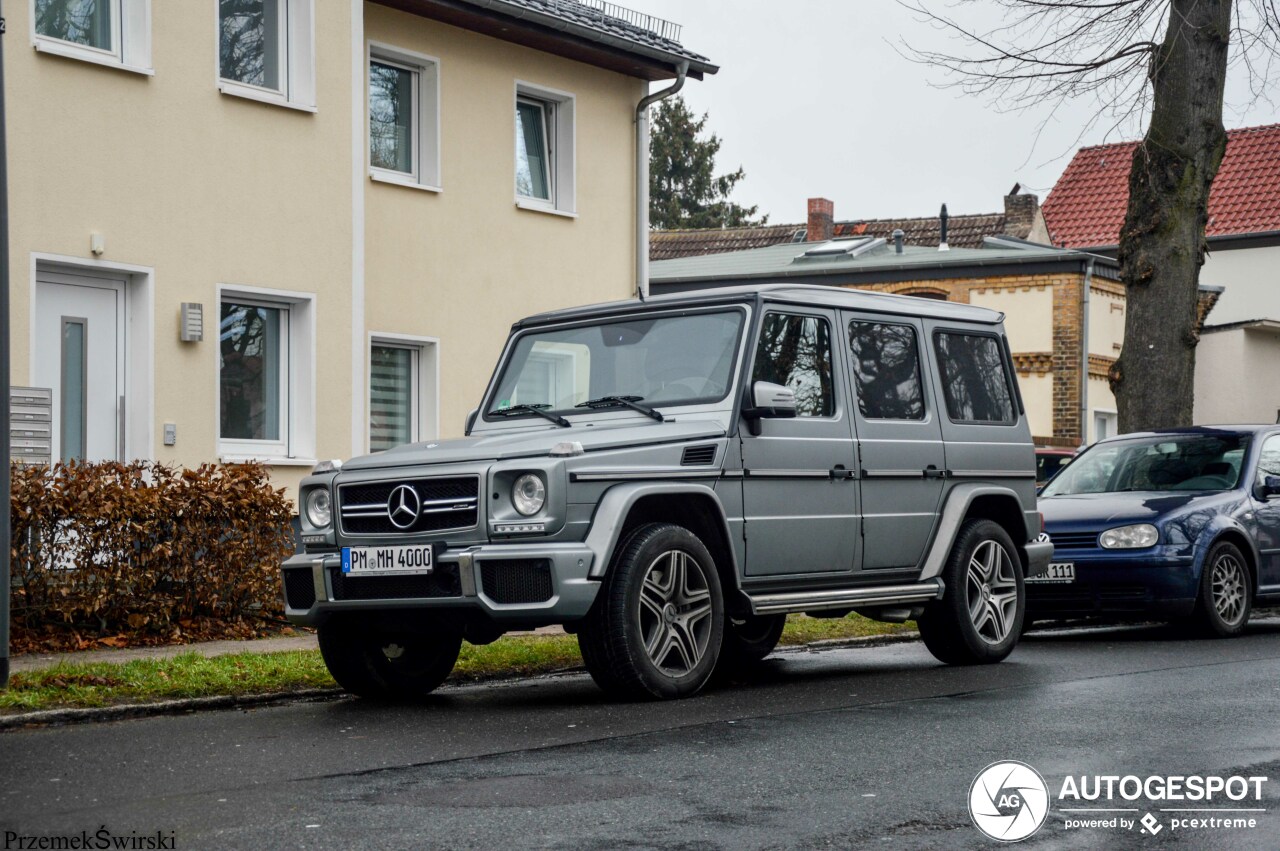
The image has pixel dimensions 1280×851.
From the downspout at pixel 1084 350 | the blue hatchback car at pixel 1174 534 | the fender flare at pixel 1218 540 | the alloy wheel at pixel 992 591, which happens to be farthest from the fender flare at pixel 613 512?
the downspout at pixel 1084 350

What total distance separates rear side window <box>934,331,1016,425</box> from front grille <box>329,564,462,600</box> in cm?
401

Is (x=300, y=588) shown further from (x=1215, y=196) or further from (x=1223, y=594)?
(x=1215, y=196)

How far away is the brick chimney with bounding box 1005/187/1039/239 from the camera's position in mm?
44375

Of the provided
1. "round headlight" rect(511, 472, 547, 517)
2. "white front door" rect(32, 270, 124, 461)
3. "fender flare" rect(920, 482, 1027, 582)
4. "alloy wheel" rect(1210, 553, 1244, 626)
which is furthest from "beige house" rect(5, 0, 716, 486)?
"alloy wheel" rect(1210, 553, 1244, 626)

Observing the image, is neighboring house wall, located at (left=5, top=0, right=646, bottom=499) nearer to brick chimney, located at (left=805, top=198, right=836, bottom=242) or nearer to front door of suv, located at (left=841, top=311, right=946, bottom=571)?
front door of suv, located at (left=841, top=311, right=946, bottom=571)

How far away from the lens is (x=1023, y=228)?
44.4m

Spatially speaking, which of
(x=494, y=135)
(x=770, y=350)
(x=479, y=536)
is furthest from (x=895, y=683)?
(x=494, y=135)

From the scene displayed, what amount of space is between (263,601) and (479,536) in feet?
16.5

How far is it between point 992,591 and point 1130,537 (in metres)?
2.58

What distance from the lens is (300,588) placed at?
914 cm

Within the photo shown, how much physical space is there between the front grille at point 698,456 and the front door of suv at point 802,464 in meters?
0.26

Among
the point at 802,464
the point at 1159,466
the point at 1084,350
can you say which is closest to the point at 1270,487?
the point at 1159,466

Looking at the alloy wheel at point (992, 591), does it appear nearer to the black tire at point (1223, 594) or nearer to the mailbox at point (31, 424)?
the black tire at point (1223, 594)

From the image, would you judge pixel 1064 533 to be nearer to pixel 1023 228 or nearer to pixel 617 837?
pixel 617 837
